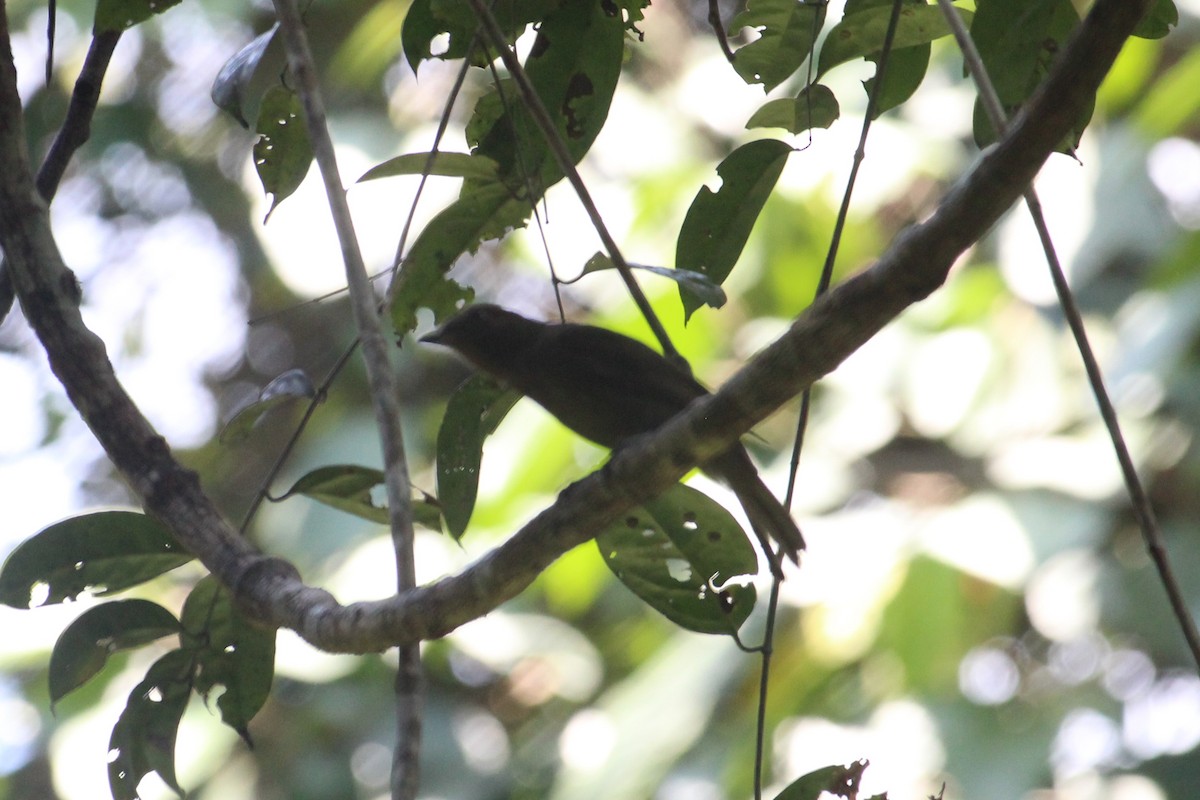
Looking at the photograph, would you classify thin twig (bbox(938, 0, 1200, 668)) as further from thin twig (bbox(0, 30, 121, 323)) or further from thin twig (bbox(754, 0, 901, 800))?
thin twig (bbox(0, 30, 121, 323))

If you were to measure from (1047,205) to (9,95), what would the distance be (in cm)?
517

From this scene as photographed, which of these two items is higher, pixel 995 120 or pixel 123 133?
pixel 123 133

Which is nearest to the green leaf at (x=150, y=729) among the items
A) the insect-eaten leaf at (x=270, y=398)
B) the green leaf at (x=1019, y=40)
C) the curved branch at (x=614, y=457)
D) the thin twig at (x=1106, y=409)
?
the curved branch at (x=614, y=457)

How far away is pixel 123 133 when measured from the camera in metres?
8.59

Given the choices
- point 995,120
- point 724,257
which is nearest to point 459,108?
point 724,257

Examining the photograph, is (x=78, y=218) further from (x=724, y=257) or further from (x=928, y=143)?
(x=724, y=257)

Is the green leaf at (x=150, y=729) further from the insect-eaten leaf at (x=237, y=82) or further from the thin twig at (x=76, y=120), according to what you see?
the insect-eaten leaf at (x=237, y=82)

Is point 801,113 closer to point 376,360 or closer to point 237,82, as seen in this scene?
point 376,360

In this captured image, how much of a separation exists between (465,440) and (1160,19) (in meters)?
1.53

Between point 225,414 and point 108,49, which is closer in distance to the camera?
point 108,49

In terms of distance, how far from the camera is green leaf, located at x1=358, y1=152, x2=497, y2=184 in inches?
86.5

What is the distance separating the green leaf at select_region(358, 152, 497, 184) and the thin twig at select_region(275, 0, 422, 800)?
128 millimetres

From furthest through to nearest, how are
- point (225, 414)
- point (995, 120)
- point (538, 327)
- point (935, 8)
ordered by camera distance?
point (225, 414), point (538, 327), point (935, 8), point (995, 120)

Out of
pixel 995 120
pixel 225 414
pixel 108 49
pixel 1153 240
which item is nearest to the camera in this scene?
pixel 995 120
